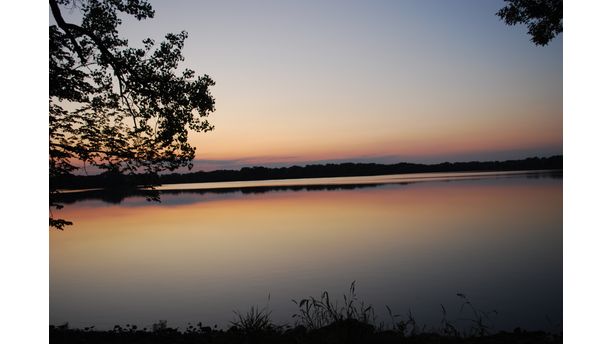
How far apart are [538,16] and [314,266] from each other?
433 inches

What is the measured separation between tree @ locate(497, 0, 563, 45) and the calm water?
6797mm

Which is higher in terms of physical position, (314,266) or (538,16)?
(538,16)

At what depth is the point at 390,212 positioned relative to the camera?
103 feet

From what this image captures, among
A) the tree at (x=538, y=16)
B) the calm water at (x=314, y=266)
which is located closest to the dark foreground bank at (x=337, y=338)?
the calm water at (x=314, y=266)

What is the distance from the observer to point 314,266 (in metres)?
16.7

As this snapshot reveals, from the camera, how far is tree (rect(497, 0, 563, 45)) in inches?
408

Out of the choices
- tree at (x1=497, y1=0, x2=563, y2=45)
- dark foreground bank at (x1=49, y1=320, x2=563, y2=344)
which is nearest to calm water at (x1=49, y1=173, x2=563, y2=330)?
dark foreground bank at (x1=49, y1=320, x2=563, y2=344)

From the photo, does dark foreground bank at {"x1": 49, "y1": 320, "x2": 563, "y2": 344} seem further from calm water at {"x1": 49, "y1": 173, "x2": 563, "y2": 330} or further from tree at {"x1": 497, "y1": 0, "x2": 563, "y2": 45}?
tree at {"x1": 497, "y1": 0, "x2": 563, "y2": 45}

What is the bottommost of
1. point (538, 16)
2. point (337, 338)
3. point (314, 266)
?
point (314, 266)

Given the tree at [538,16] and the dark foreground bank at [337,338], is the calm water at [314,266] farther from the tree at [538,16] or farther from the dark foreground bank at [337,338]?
the tree at [538,16]

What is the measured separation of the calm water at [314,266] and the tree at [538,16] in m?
6.80

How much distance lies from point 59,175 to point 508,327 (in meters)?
10.1
